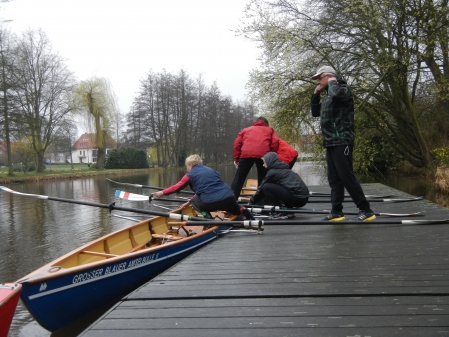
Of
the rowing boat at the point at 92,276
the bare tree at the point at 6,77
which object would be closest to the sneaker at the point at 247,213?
the rowing boat at the point at 92,276

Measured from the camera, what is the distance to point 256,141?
7.55m

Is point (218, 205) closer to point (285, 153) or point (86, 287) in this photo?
point (86, 287)

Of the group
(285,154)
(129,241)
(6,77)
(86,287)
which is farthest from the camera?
(6,77)

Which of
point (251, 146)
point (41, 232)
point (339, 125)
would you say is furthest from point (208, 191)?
point (41, 232)

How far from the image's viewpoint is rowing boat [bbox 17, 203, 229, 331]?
12.7 feet

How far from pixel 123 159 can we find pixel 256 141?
4165 cm

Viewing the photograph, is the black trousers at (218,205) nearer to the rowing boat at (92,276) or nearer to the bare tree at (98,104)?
the rowing boat at (92,276)

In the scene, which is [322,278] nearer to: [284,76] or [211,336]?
[211,336]

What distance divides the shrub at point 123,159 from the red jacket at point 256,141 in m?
41.3

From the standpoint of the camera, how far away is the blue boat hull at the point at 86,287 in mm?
3848

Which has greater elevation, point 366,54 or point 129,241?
point 366,54

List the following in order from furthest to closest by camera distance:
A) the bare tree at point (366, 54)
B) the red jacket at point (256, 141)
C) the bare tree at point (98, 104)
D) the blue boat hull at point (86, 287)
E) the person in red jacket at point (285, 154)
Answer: the bare tree at point (98, 104), the bare tree at point (366, 54), the person in red jacket at point (285, 154), the red jacket at point (256, 141), the blue boat hull at point (86, 287)

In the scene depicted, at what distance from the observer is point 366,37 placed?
15086mm

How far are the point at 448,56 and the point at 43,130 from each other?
103 feet
